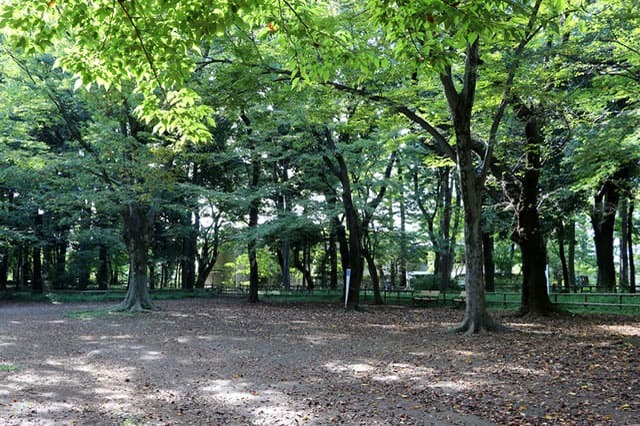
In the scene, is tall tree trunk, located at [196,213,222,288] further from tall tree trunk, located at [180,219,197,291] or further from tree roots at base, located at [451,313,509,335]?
tree roots at base, located at [451,313,509,335]

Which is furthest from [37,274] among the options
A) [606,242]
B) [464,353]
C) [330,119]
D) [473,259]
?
[606,242]

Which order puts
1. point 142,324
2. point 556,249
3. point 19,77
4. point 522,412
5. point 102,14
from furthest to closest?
point 556,249 → point 19,77 → point 142,324 → point 522,412 → point 102,14

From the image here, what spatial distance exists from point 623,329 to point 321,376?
8.50m

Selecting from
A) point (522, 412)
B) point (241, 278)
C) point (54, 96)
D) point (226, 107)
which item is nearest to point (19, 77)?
point (54, 96)

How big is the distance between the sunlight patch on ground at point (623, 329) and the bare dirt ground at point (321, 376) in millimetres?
36

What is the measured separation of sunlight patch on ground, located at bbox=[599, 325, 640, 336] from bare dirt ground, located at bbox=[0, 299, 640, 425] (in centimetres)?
4

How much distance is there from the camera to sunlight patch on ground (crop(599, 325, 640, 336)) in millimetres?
10820

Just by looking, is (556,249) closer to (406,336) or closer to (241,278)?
(241,278)

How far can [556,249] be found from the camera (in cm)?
3888

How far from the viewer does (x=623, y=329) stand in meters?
11.6

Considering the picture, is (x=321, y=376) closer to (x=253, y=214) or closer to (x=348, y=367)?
(x=348, y=367)

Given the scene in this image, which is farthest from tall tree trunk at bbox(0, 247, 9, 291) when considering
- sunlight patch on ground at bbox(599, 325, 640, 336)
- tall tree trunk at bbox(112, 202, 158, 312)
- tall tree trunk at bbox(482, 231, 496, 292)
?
sunlight patch on ground at bbox(599, 325, 640, 336)

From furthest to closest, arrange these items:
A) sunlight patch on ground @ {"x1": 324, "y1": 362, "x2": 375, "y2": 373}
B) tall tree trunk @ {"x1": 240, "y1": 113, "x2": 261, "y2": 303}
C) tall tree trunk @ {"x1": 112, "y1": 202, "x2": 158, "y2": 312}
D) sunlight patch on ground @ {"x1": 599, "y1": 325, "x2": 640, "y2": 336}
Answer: tall tree trunk @ {"x1": 240, "y1": 113, "x2": 261, "y2": 303}
tall tree trunk @ {"x1": 112, "y1": 202, "x2": 158, "y2": 312}
sunlight patch on ground @ {"x1": 599, "y1": 325, "x2": 640, "y2": 336}
sunlight patch on ground @ {"x1": 324, "y1": 362, "x2": 375, "y2": 373}

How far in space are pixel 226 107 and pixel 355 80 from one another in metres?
2.86
